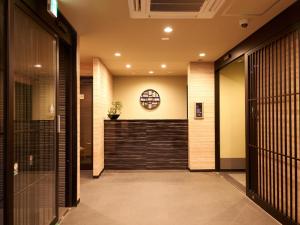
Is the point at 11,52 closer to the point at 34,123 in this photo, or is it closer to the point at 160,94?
the point at 34,123

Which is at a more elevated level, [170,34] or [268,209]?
[170,34]

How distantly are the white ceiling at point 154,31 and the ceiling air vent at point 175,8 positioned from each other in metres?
0.15

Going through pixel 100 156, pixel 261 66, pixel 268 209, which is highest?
pixel 261 66

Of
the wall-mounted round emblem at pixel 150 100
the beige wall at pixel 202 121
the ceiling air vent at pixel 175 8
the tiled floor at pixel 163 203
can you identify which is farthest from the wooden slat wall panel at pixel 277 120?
the wall-mounted round emblem at pixel 150 100

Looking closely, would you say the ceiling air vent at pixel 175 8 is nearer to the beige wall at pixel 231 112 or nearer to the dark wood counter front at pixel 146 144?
the beige wall at pixel 231 112

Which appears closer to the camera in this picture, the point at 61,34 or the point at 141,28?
the point at 61,34

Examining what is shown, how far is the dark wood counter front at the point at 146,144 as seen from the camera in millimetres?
6820

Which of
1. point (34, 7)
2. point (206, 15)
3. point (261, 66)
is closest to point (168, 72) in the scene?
point (261, 66)

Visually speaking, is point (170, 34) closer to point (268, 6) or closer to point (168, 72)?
point (268, 6)

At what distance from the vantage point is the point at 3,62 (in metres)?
2.12

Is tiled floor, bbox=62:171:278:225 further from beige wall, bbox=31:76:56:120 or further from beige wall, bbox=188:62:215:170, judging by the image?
beige wall, bbox=31:76:56:120

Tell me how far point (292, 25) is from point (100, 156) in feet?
15.7

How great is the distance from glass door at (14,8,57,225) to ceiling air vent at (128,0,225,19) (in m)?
1.14

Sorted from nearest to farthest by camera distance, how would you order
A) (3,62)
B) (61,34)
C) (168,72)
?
1. (3,62)
2. (61,34)
3. (168,72)
